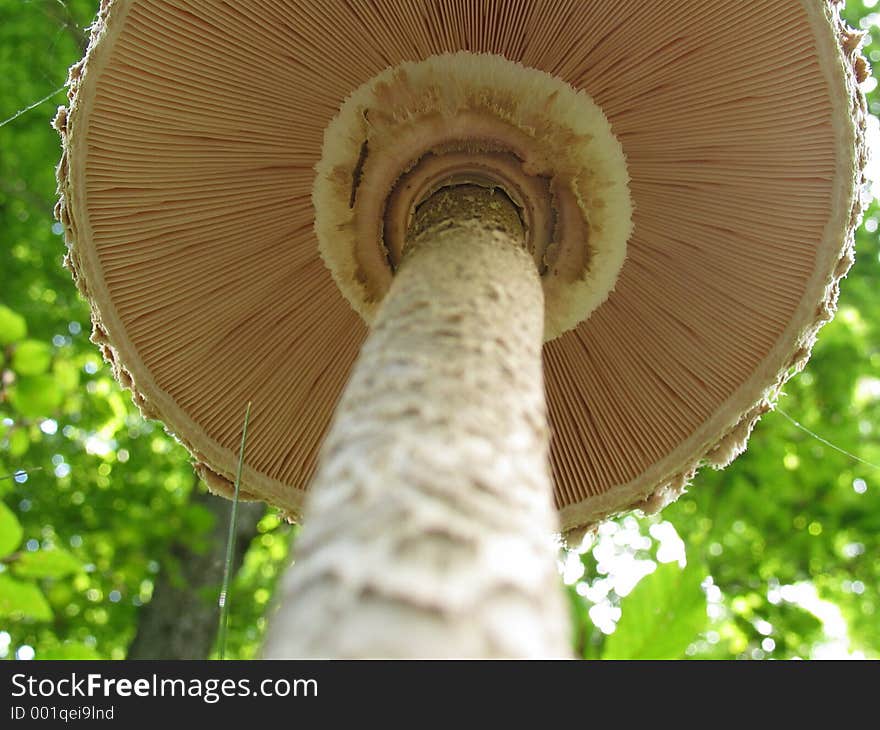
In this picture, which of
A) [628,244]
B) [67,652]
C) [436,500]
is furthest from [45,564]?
[628,244]

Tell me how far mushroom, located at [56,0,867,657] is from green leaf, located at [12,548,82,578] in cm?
49

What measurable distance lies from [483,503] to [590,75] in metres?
1.19

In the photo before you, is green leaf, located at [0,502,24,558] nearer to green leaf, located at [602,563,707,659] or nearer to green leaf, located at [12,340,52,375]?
green leaf, located at [12,340,52,375]

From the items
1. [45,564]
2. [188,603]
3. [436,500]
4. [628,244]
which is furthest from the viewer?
[188,603]

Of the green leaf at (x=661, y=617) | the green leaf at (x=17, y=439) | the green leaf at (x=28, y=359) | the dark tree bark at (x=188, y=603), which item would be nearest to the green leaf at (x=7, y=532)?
the green leaf at (x=28, y=359)

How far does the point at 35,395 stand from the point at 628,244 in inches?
60.1

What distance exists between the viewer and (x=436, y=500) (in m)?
0.76

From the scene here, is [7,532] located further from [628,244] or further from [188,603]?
[188,603]

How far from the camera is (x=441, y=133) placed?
5.50ft

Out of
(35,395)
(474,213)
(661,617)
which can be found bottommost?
(661,617)

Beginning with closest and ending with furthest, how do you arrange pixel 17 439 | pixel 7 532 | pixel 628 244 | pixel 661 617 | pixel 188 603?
pixel 661 617 < pixel 7 532 < pixel 628 244 < pixel 17 439 < pixel 188 603

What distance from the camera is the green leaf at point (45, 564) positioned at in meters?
1.46
